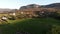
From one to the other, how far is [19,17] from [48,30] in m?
9.31

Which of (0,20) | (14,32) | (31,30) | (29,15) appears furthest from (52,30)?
(29,15)

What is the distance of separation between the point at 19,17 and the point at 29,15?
1.47 meters

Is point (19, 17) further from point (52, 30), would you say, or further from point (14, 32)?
point (52, 30)

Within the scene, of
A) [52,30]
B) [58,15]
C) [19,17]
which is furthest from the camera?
[19,17]

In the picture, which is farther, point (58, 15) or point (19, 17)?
point (19, 17)

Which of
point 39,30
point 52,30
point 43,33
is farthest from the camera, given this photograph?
point 39,30

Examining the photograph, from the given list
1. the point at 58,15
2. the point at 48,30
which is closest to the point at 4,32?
the point at 48,30

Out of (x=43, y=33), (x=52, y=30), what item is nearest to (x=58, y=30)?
(x=52, y=30)

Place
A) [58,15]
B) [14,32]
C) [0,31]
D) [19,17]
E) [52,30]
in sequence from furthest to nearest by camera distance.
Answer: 1. [19,17]
2. [58,15]
3. [0,31]
4. [14,32]
5. [52,30]

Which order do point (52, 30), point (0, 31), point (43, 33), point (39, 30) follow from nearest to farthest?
point (52, 30) < point (43, 33) < point (39, 30) < point (0, 31)

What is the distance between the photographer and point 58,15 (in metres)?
16.5

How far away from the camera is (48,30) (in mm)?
10289

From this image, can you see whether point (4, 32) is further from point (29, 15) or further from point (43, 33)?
point (29, 15)

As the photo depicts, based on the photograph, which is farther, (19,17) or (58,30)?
(19,17)
